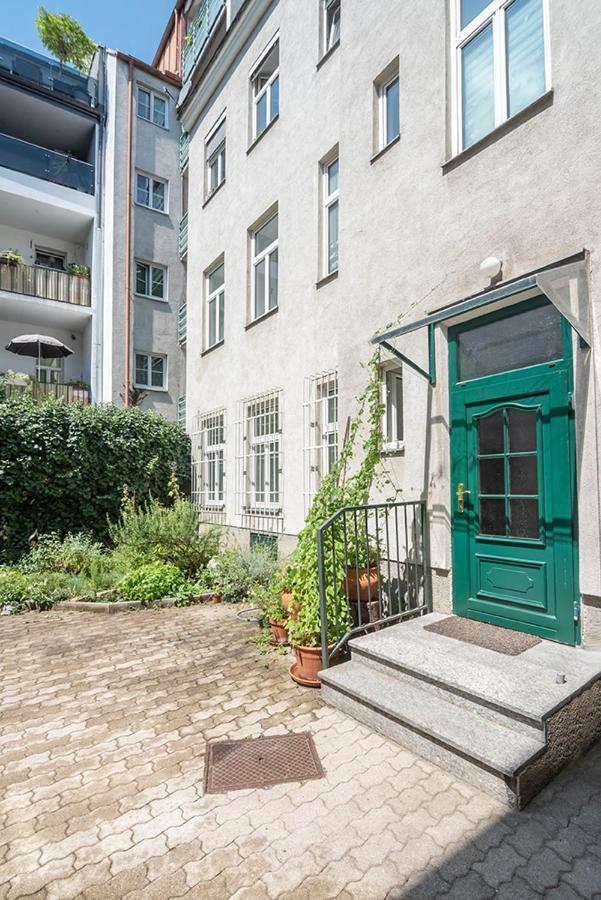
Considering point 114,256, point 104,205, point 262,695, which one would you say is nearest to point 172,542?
point 262,695

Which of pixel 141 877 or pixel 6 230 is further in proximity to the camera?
pixel 6 230

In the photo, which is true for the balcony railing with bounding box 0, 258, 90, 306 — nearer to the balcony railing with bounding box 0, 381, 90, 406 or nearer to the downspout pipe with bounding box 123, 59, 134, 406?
the downspout pipe with bounding box 123, 59, 134, 406

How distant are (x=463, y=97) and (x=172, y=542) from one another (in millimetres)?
6620

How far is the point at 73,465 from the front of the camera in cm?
873

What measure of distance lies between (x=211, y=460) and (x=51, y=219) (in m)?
9.87

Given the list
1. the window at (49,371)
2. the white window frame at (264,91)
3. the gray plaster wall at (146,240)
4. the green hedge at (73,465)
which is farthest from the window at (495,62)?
the window at (49,371)

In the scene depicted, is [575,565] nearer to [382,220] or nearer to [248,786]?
[248,786]

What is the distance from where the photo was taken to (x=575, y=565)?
11.2 feet

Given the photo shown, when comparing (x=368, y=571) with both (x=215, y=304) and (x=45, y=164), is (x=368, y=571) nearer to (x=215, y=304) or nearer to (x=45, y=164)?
(x=215, y=304)

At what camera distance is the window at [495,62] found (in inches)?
153

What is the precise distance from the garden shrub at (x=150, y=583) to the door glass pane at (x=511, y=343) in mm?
4739

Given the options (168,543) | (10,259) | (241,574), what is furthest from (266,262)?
(10,259)

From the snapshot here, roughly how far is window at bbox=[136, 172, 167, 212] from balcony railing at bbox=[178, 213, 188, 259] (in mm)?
662

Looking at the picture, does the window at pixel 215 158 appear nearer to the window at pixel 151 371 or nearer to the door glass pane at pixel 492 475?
the window at pixel 151 371
